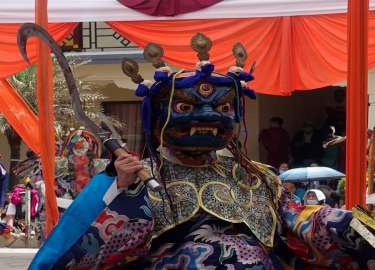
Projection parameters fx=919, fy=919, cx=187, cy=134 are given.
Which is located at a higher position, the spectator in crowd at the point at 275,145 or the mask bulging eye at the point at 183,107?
the mask bulging eye at the point at 183,107

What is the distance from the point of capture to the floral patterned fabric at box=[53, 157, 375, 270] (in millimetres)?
3336

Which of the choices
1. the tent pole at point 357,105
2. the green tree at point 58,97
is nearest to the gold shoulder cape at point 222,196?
the tent pole at point 357,105

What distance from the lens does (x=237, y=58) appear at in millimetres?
3879

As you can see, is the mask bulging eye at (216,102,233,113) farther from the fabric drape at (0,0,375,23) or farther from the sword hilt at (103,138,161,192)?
the fabric drape at (0,0,375,23)

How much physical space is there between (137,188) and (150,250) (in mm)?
258

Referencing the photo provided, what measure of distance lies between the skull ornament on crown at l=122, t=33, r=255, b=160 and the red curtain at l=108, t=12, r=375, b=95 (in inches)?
165

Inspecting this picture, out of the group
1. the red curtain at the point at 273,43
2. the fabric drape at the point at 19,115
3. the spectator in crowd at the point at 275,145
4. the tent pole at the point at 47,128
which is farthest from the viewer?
the spectator in crowd at the point at 275,145

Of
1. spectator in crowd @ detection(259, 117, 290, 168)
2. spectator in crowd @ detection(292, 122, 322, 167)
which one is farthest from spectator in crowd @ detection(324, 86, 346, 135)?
spectator in crowd @ detection(259, 117, 290, 168)

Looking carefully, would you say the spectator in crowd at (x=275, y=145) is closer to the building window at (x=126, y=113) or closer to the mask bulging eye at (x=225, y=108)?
the building window at (x=126, y=113)

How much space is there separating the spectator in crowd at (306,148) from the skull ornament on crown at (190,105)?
9.99m

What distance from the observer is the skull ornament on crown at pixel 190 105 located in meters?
3.57

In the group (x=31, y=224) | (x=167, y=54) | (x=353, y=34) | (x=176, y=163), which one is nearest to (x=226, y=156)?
(x=176, y=163)

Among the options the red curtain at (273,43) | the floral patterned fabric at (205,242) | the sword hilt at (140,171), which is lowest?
the floral patterned fabric at (205,242)

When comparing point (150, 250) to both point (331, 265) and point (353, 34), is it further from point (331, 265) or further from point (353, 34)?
point (353, 34)
